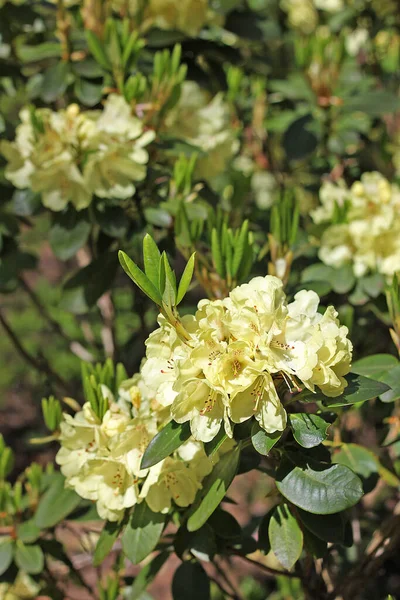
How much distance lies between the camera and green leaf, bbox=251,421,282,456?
1007 mm

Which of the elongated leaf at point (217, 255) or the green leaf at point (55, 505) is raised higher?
the elongated leaf at point (217, 255)

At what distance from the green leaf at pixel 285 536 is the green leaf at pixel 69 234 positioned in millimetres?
805

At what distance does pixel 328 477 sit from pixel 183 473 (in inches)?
10.3

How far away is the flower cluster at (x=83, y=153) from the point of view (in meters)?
1.55

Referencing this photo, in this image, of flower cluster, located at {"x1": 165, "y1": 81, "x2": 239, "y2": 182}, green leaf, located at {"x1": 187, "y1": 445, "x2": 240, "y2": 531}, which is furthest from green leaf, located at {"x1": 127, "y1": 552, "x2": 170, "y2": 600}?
flower cluster, located at {"x1": 165, "y1": 81, "x2": 239, "y2": 182}

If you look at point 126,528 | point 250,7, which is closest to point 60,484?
point 126,528

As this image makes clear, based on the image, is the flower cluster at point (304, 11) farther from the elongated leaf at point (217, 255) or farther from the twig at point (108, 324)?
the elongated leaf at point (217, 255)

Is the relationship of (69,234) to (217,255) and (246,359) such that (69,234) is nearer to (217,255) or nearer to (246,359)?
(217,255)

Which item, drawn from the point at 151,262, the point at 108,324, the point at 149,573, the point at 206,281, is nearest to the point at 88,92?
the point at 206,281

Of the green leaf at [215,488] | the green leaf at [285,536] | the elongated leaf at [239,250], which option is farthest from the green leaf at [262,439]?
the elongated leaf at [239,250]

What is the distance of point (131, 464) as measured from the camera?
119 centimetres

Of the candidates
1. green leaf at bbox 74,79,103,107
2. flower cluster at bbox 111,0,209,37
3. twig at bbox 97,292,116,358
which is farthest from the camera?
twig at bbox 97,292,116,358

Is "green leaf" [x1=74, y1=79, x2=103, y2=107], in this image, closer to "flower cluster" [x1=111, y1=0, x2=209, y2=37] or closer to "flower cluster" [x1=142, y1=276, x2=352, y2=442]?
"flower cluster" [x1=111, y1=0, x2=209, y2=37]

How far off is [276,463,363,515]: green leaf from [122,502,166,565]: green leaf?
26cm
